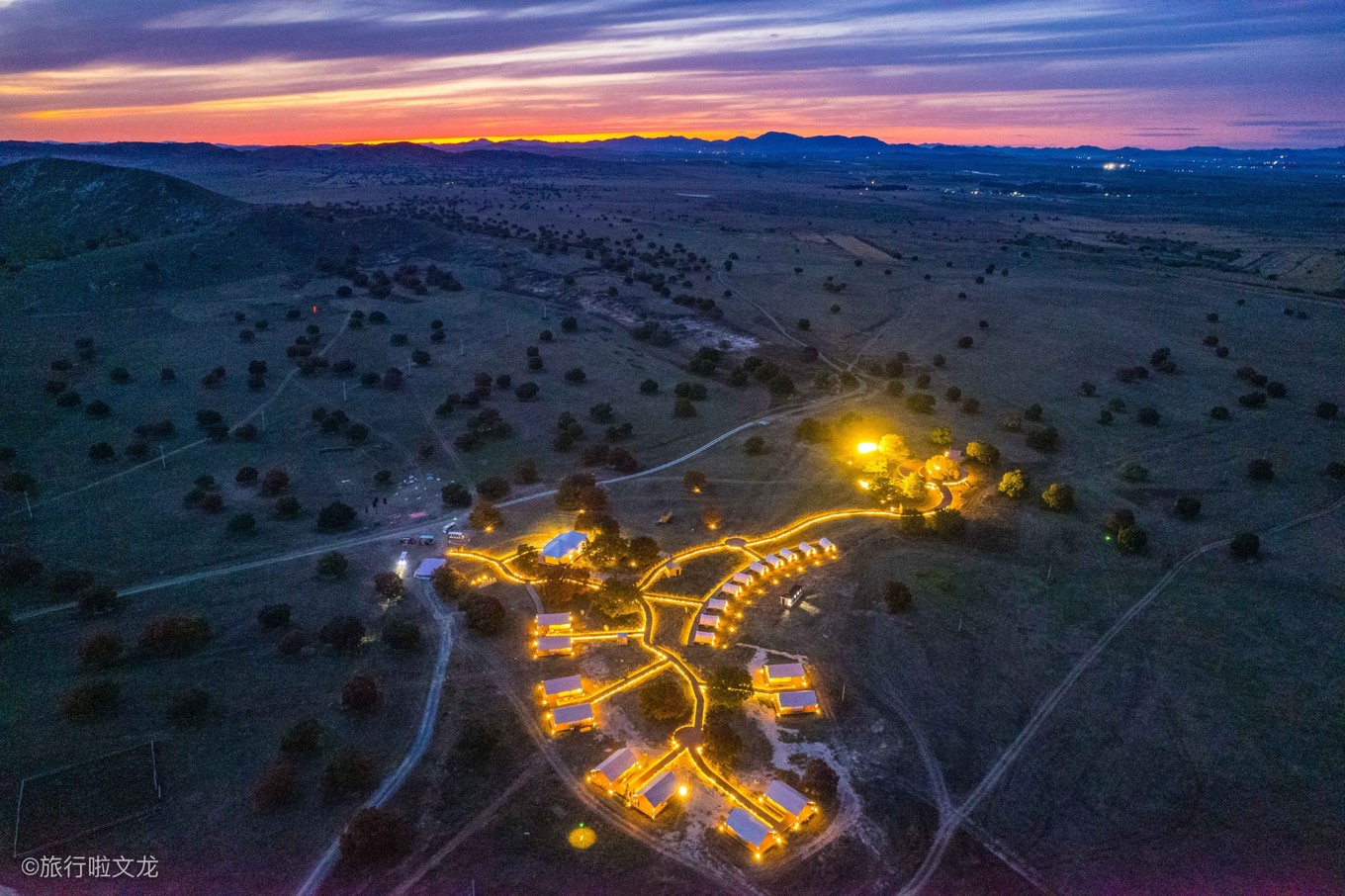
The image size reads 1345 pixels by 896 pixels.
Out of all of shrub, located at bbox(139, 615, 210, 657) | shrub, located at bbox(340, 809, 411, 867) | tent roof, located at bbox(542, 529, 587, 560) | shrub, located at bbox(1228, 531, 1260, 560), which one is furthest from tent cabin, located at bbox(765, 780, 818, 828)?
shrub, located at bbox(1228, 531, 1260, 560)

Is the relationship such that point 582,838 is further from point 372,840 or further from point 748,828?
point 372,840

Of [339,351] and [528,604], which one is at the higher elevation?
[339,351]

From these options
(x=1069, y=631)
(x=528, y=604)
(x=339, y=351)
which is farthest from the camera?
(x=339, y=351)

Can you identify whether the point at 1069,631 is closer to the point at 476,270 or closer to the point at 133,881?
the point at 133,881

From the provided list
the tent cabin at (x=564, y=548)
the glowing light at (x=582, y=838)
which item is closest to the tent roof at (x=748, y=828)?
the glowing light at (x=582, y=838)

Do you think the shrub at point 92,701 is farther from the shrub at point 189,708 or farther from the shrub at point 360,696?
the shrub at point 360,696

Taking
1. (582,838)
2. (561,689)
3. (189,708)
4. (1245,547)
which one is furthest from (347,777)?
(1245,547)

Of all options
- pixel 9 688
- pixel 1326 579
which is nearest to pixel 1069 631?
pixel 1326 579

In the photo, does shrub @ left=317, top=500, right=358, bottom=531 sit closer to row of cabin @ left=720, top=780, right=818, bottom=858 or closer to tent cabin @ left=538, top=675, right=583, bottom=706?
tent cabin @ left=538, top=675, right=583, bottom=706
